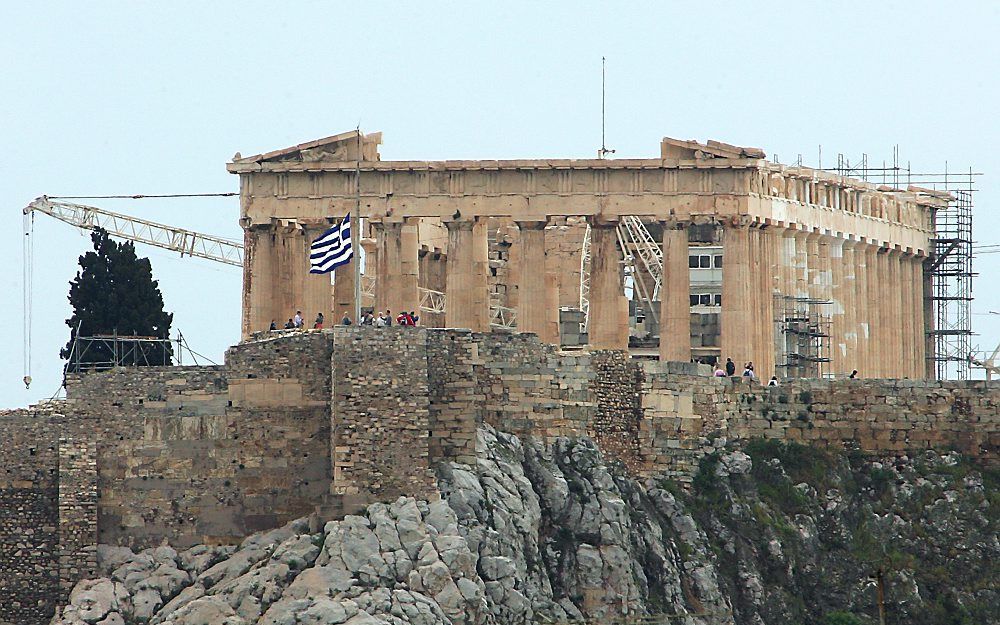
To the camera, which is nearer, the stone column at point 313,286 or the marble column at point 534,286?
the marble column at point 534,286

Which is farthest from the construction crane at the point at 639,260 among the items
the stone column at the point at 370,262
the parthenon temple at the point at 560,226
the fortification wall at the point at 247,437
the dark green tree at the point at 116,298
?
the fortification wall at the point at 247,437

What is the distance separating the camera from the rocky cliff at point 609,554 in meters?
98.4

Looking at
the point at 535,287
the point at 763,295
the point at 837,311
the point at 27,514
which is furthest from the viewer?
the point at 837,311

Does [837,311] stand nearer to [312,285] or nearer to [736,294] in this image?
[736,294]

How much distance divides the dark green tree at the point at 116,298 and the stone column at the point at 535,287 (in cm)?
1487

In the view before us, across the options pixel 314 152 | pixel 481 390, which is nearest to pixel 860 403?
pixel 481 390

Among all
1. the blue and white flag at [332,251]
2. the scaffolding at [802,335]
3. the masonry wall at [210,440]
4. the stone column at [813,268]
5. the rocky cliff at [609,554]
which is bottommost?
the rocky cliff at [609,554]

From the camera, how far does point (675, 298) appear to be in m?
135

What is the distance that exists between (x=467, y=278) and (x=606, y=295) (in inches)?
207

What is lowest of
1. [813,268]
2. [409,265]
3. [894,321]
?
[894,321]

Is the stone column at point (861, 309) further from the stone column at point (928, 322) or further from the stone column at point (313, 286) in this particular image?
the stone column at point (313, 286)

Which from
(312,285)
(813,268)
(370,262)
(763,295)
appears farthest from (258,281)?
(813,268)

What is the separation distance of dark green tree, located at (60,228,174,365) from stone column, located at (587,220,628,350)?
56.3ft

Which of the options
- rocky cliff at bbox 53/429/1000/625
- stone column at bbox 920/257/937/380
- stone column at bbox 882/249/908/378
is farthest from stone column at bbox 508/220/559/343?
rocky cliff at bbox 53/429/1000/625
